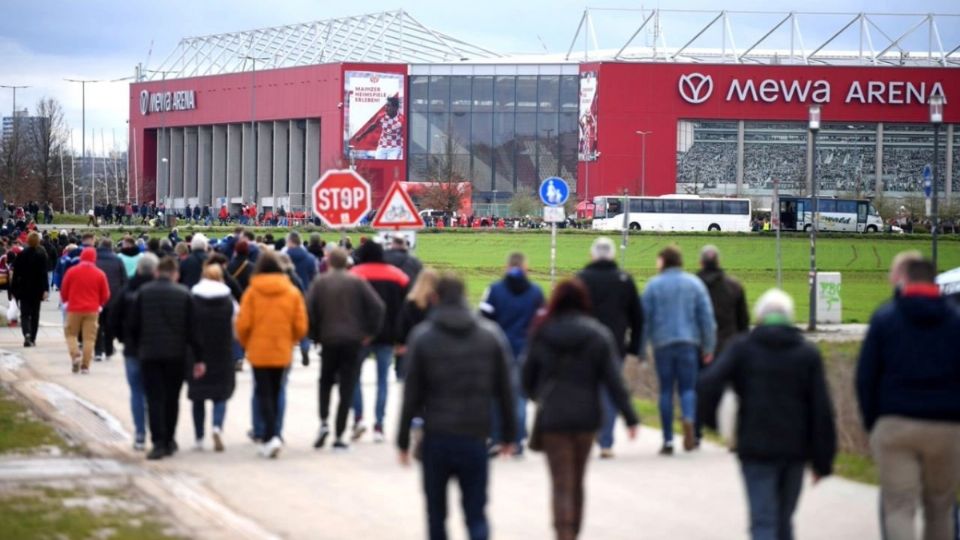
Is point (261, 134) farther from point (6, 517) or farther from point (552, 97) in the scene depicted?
point (6, 517)

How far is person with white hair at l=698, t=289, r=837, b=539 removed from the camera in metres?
9.07

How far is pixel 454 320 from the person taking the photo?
8953mm

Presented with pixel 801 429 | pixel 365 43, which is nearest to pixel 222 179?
pixel 365 43

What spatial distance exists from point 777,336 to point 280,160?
11425 cm

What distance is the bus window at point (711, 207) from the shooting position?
10319cm

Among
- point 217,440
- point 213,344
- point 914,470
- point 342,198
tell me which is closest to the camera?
point 914,470

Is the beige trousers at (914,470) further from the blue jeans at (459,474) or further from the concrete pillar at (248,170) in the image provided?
Answer: the concrete pillar at (248,170)

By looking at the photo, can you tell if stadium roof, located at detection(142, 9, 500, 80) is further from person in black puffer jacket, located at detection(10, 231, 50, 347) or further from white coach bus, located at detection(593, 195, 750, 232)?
person in black puffer jacket, located at detection(10, 231, 50, 347)

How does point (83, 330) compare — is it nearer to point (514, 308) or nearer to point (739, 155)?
point (514, 308)

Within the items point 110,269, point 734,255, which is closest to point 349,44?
point 734,255

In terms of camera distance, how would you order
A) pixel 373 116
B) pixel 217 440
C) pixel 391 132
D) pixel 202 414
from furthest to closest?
pixel 391 132, pixel 373 116, pixel 202 414, pixel 217 440

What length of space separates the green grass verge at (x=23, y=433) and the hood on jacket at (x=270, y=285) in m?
2.63

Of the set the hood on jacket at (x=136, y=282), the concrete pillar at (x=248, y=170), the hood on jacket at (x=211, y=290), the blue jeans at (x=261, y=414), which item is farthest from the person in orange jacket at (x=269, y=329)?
the concrete pillar at (x=248, y=170)

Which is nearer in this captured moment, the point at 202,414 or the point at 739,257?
the point at 202,414
